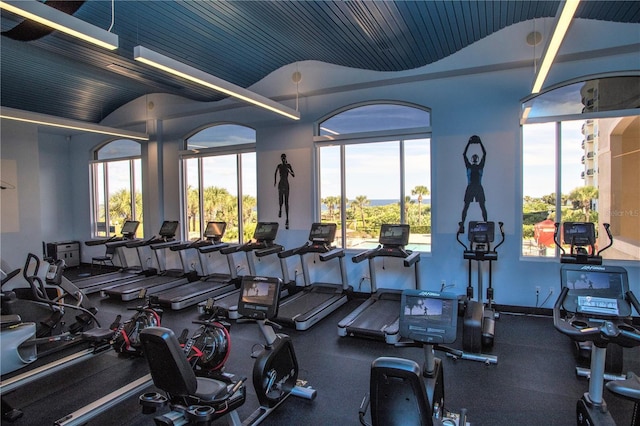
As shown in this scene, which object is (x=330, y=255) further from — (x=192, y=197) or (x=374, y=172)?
(x=192, y=197)

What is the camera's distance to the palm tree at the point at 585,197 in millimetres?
5066

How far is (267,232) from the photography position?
6.60 m

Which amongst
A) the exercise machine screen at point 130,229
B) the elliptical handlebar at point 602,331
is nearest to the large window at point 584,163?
the elliptical handlebar at point 602,331

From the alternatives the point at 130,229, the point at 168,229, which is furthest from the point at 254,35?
the point at 130,229

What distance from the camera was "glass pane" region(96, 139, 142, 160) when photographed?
931 centimetres

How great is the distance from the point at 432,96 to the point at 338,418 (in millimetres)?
4928

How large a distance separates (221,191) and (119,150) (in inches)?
148

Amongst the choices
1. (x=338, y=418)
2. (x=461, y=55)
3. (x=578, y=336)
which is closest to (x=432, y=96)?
(x=461, y=55)

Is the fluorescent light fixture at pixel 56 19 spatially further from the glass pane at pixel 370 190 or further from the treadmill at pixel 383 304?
the glass pane at pixel 370 190

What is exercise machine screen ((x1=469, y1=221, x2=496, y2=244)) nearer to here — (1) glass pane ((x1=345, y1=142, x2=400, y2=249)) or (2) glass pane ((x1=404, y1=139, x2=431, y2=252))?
(2) glass pane ((x1=404, y1=139, x2=431, y2=252))

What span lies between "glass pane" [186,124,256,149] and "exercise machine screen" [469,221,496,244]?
4.67 metres

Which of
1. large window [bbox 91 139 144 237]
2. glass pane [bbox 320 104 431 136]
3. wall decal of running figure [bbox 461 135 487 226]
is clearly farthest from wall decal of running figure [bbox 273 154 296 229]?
large window [bbox 91 139 144 237]

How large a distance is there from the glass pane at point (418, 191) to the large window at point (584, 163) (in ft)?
4.64

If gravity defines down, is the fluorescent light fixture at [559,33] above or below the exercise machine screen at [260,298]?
above
